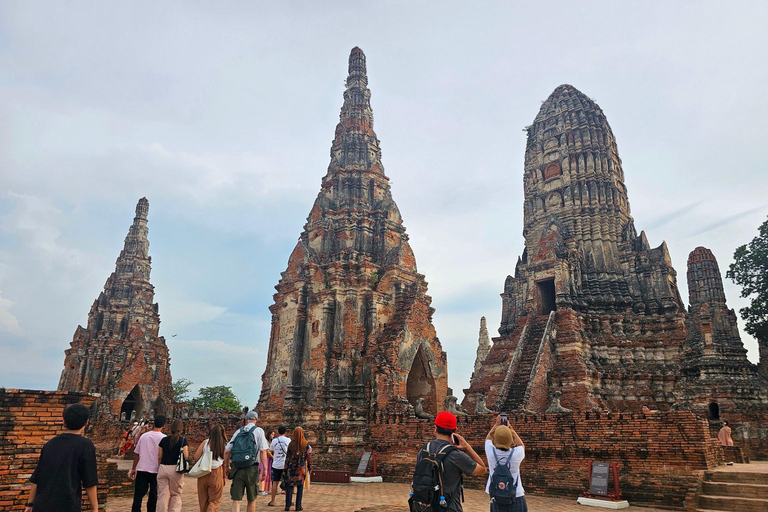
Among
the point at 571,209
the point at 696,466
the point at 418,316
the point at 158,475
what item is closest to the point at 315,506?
the point at 158,475

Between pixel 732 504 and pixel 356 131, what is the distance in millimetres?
17383

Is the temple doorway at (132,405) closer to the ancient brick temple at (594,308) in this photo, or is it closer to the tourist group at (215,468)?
the ancient brick temple at (594,308)

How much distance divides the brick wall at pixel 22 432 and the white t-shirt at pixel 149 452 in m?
0.68

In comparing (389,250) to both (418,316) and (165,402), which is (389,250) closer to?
(418,316)

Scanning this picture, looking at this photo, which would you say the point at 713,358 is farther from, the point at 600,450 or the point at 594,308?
the point at 600,450

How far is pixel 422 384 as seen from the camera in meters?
18.7

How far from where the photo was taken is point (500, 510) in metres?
5.41

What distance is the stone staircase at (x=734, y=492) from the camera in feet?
31.0

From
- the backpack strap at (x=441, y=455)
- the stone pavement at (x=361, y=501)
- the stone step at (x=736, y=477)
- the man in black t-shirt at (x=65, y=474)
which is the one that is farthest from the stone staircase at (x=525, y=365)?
the man in black t-shirt at (x=65, y=474)

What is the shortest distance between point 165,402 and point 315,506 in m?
24.2

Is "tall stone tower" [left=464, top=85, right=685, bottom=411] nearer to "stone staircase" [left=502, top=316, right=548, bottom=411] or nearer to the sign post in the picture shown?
"stone staircase" [left=502, top=316, right=548, bottom=411]

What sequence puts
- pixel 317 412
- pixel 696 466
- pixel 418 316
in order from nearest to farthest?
pixel 696 466, pixel 317 412, pixel 418 316

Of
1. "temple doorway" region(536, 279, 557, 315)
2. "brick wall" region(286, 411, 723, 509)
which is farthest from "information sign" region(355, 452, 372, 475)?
"temple doorway" region(536, 279, 557, 315)

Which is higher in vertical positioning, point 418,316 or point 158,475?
point 418,316
